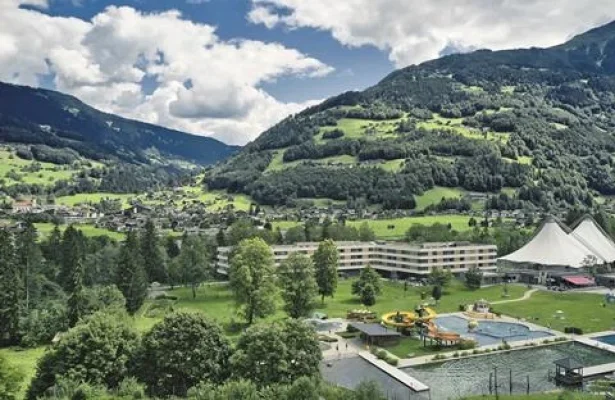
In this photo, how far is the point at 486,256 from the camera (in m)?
120

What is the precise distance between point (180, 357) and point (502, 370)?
32.4 m

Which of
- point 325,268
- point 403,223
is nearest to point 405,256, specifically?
point 325,268

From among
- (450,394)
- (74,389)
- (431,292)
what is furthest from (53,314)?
(431,292)

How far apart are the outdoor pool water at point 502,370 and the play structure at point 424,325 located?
4.60 m

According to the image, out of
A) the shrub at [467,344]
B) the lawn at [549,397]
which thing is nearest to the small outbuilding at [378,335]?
the shrub at [467,344]

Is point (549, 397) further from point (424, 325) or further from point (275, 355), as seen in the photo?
point (424, 325)

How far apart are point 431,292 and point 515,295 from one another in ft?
45.8

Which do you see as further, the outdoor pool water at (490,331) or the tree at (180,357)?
the outdoor pool water at (490,331)

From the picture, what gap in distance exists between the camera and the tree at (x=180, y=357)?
4553 centimetres

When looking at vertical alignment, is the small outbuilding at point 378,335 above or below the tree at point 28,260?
below

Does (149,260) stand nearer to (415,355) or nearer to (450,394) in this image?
(415,355)

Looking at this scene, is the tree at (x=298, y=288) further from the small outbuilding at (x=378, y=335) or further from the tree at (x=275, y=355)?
the tree at (x=275, y=355)

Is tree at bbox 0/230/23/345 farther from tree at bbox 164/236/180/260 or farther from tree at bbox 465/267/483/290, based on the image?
tree at bbox 465/267/483/290

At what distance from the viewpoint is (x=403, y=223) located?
172 metres
